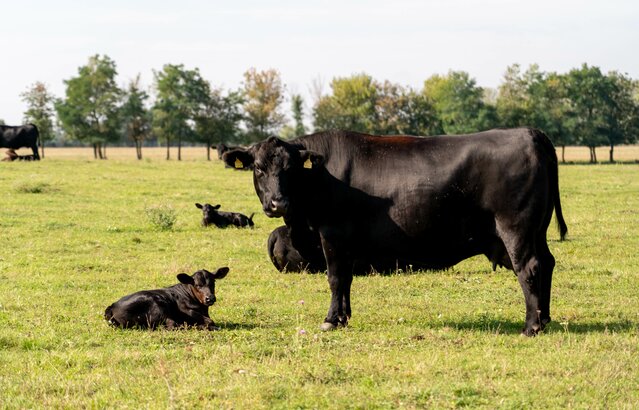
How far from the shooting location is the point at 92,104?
83250mm

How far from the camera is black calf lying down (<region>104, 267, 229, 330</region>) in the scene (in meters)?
10.3

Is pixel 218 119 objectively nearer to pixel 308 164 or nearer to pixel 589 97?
pixel 589 97

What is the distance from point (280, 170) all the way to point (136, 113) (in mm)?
81421

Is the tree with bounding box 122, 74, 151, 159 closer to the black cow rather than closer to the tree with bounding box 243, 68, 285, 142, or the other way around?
the tree with bounding box 243, 68, 285, 142

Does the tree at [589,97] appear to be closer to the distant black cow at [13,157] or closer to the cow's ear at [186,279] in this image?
the distant black cow at [13,157]

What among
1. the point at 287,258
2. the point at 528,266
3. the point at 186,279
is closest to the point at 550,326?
the point at 528,266

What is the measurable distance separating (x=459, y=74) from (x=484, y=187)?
8448cm

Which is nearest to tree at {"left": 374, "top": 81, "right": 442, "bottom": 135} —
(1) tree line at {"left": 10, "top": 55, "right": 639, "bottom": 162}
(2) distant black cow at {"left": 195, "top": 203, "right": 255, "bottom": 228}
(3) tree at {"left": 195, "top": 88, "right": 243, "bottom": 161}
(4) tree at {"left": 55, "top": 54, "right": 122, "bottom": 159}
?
(1) tree line at {"left": 10, "top": 55, "right": 639, "bottom": 162}

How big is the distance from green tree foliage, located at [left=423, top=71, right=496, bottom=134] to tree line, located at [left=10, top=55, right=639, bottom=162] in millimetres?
106

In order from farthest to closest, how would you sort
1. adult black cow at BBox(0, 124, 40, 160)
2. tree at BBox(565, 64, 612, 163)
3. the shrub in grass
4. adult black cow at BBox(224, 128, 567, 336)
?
tree at BBox(565, 64, 612, 163) < adult black cow at BBox(0, 124, 40, 160) < the shrub in grass < adult black cow at BBox(224, 128, 567, 336)

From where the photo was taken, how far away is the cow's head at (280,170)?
1027 centimetres

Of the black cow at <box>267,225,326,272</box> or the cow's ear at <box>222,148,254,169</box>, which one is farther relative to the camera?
the black cow at <box>267,225,326,272</box>

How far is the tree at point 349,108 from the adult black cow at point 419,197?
85.5m

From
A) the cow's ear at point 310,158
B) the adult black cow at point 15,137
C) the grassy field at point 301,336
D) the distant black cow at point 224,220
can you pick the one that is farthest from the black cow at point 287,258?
the adult black cow at point 15,137
